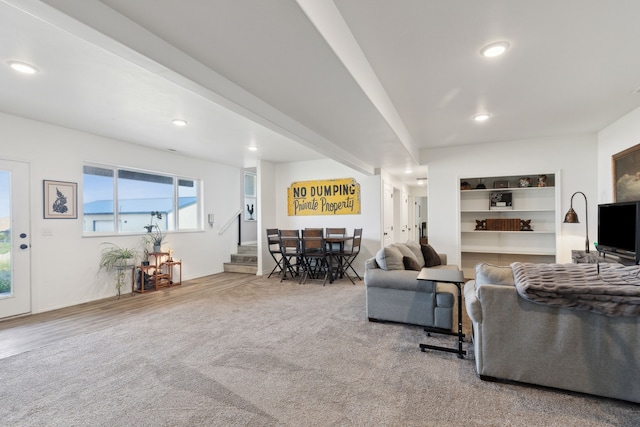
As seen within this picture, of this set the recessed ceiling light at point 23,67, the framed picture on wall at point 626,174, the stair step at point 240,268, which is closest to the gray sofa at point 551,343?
the framed picture on wall at point 626,174

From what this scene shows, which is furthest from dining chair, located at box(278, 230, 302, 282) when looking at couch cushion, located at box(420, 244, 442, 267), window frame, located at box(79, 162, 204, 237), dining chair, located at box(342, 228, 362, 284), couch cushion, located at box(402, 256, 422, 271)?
couch cushion, located at box(402, 256, 422, 271)

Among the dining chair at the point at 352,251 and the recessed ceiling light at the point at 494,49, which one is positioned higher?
the recessed ceiling light at the point at 494,49

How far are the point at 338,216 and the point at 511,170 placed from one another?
3114 millimetres

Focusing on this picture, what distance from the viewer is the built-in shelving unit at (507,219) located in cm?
505

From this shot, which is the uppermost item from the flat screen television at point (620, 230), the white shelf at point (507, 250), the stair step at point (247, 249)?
the flat screen television at point (620, 230)

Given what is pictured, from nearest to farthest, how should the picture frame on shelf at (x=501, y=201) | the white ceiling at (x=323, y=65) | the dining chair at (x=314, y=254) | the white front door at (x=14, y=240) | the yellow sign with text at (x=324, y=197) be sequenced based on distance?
the white ceiling at (x=323, y=65)
the white front door at (x=14, y=240)
the picture frame on shelf at (x=501, y=201)
the dining chair at (x=314, y=254)
the yellow sign with text at (x=324, y=197)

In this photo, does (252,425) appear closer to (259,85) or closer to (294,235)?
(259,85)

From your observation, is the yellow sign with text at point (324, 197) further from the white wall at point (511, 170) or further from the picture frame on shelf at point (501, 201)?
the picture frame on shelf at point (501, 201)

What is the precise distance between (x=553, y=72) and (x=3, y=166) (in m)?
5.77

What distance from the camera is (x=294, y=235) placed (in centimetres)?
581

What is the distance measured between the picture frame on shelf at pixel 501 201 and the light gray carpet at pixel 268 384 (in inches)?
121

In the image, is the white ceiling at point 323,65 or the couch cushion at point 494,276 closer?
the white ceiling at point 323,65

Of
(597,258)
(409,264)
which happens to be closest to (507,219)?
(597,258)

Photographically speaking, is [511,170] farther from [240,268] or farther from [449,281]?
[240,268]
